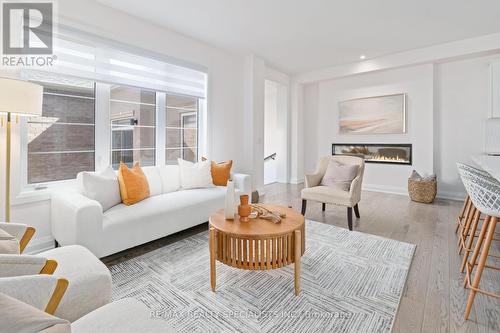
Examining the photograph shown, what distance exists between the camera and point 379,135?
5445 millimetres

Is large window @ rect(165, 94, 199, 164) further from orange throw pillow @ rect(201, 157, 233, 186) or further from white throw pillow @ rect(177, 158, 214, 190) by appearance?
orange throw pillow @ rect(201, 157, 233, 186)

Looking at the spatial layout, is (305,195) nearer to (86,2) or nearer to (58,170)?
(58,170)

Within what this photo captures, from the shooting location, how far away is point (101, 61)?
2973 mm

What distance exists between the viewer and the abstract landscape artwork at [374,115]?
5.16 meters

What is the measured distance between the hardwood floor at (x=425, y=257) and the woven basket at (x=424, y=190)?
0.14 metres

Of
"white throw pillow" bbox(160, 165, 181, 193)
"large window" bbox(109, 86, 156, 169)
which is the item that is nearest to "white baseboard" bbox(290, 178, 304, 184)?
"white throw pillow" bbox(160, 165, 181, 193)

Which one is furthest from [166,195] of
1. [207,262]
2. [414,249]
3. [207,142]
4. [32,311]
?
[414,249]

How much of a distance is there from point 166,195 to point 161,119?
1.29 m

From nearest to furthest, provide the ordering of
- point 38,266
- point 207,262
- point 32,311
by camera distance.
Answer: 1. point 32,311
2. point 38,266
3. point 207,262

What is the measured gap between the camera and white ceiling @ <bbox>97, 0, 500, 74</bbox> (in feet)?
10.1

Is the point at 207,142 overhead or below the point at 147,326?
overhead

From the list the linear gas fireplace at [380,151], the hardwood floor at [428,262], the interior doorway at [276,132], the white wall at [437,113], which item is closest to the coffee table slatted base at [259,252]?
the hardwood floor at [428,262]

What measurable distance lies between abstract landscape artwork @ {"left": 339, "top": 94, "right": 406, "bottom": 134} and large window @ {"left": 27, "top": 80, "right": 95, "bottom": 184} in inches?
194

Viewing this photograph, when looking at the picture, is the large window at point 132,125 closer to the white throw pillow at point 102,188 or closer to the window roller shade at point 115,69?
the window roller shade at point 115,69
